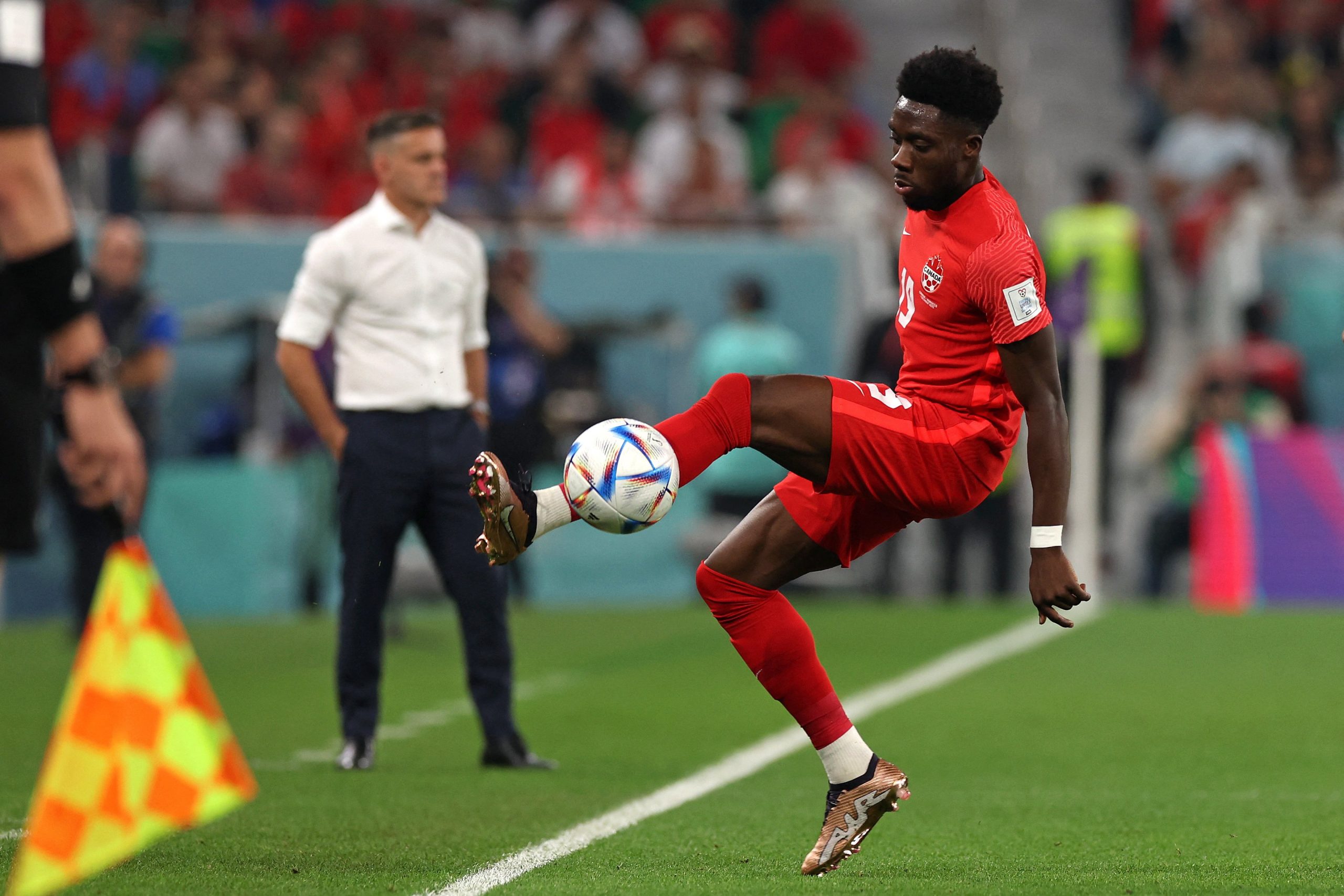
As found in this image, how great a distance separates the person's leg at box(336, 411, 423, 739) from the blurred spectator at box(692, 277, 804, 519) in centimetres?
709

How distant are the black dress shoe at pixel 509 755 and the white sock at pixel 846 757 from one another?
2.23m

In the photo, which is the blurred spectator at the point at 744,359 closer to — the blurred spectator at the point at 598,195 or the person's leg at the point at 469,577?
the blurred spectator at the point at 598,195

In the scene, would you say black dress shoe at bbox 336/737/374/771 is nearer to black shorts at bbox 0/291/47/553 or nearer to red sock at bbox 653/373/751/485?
red sock at bbox 653/373/751/485

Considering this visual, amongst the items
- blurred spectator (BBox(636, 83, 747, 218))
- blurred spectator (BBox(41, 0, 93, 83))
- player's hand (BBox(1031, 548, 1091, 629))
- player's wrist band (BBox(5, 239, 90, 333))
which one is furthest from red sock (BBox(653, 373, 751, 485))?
blurred spectator (BBox(41, 0, 93, 83))

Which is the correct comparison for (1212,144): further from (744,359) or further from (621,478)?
(621,478)

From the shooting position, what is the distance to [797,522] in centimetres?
526

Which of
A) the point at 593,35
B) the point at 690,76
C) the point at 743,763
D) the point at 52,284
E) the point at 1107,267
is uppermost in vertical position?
the point at 593,35

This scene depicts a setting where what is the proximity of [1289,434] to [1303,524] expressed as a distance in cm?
69

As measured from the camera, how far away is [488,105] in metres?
17.8

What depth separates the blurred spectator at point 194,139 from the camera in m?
15.8

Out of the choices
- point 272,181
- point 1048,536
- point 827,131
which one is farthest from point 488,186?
point 1048,536

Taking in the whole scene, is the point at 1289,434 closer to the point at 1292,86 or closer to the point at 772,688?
the point at 1292,86

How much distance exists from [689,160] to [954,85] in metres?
12.0

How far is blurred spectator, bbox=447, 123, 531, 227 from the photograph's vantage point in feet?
49.5
